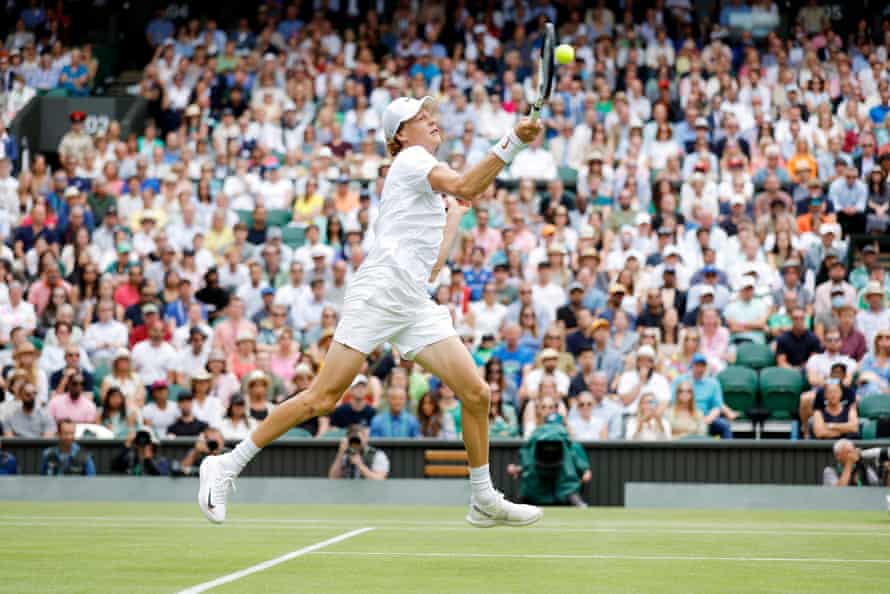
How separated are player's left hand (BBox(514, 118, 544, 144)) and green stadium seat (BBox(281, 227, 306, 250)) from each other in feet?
42.4

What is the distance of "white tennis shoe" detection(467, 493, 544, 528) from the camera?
7.02m

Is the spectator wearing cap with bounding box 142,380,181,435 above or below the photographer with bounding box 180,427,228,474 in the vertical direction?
above

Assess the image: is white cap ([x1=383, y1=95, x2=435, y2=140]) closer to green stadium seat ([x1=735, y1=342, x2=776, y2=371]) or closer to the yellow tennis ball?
the yellow tennis ball

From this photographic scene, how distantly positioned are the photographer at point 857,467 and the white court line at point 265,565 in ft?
20.2

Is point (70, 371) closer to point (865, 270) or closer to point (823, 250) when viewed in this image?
point (823, 250)

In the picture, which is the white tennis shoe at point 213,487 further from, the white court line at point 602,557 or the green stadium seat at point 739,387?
the green stadium seat at point 739,387

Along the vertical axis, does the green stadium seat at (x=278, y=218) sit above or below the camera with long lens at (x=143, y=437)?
above

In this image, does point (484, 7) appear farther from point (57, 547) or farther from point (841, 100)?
point (57, 547)

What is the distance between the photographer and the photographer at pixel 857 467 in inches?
499

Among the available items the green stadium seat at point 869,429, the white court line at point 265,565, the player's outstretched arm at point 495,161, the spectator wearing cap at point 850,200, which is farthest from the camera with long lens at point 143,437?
the spectator wearing cap at point 850,200

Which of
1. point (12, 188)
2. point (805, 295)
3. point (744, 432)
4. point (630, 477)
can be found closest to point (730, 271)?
point (805, 295)

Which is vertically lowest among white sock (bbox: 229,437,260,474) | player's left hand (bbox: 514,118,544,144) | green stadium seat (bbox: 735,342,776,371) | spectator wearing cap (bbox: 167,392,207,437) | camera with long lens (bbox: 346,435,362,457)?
camera with long lens (bbox: 346,435,362,457)

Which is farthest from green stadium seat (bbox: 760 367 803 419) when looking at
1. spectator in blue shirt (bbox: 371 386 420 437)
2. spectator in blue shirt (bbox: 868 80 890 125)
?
spectator in blue shirt (bbox: 868 80 890 125)

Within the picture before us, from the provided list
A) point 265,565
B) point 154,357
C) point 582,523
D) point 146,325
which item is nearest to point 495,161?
point 265,565
